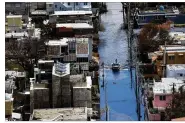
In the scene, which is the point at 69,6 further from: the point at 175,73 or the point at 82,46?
the point at 175,73

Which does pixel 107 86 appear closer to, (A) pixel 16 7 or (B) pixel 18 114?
(B) pixel 18 114

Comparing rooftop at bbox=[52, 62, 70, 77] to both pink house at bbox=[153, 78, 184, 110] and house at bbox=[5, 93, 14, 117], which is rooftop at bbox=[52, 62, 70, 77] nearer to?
house at bbox=[5, 93, 14, 117]

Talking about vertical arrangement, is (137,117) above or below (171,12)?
below

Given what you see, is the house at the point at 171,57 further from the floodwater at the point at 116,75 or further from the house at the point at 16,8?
the house at the point at 16,8

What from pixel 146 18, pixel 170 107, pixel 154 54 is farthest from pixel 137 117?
pixel 146 18

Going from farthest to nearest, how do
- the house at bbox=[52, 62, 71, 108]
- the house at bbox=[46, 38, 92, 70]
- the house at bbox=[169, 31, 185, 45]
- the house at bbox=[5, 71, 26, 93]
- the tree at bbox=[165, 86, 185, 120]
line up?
the house at bbox=[169, 31, 185, 45], the house at bbox=[46, 38, 92, 70], the house at bbox=[5, 71, 26, 93], the house at bbox=[52, 62, 71, 108], the tree at bbox=[165, 86, 185, 120]

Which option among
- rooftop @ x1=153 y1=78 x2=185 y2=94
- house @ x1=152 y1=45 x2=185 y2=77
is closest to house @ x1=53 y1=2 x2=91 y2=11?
house @ x1=152 y1=45 x2=185 y2=77

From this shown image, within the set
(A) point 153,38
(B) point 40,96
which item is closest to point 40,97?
(B) point 40,96

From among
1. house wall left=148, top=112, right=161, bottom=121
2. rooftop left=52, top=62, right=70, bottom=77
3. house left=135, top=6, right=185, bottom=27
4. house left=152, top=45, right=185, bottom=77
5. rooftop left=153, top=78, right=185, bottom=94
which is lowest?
house wall left=148, top=112, right=161, bottom=121
